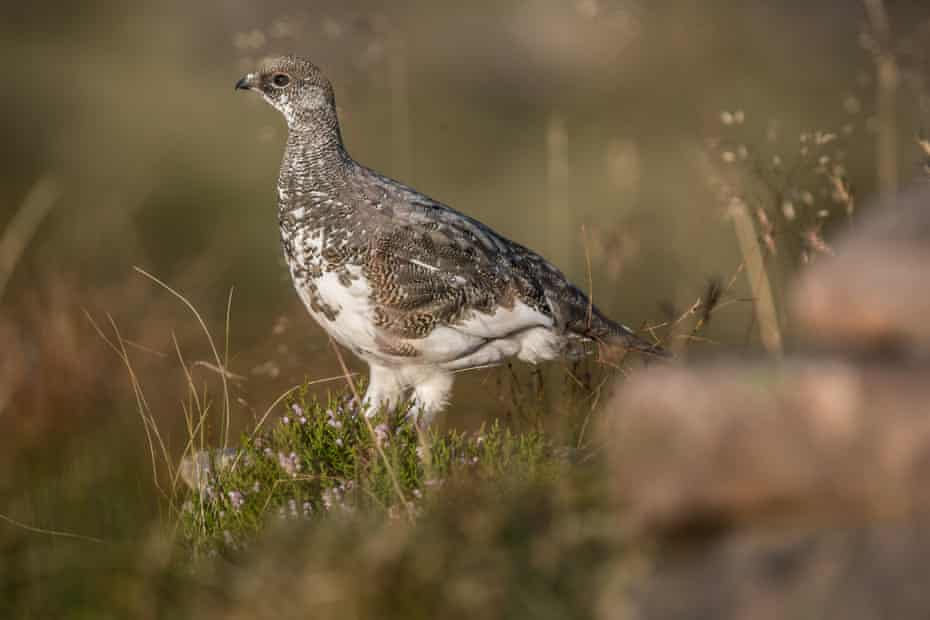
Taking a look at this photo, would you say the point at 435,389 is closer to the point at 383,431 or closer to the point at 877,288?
the point at 383,431

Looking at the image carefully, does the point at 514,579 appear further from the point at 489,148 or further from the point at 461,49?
the point at 461,49

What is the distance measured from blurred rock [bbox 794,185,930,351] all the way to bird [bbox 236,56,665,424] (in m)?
2.09

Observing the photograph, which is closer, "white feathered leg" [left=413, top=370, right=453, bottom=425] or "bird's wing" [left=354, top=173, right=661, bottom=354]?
"bird's wing" [left=354, top=173, right=661, bottom=354]

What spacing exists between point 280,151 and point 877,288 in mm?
12614

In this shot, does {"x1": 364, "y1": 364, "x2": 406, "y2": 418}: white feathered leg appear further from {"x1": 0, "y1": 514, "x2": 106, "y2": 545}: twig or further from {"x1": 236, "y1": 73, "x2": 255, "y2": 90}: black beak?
{"x1": 0, "y1": 514, "x2": 106, "y2": 545}: twig

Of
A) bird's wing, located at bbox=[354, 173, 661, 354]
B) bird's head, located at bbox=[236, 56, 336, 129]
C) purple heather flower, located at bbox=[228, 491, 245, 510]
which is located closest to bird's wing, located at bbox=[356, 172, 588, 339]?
bird's wing, located at bbox=[354, 173, 661, 354]

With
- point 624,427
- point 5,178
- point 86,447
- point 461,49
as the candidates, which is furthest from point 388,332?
point 461,49

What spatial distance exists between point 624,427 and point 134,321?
4.00 meters

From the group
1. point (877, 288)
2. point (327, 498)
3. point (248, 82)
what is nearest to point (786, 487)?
Result: point (877, 288)

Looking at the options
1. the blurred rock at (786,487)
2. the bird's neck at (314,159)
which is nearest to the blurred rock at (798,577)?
the blurred rock at (786,487)

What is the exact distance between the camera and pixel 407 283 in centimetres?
405

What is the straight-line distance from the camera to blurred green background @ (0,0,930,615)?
4.05 metres

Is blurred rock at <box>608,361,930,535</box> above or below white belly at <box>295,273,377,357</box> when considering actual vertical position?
above

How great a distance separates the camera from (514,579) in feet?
6.59
